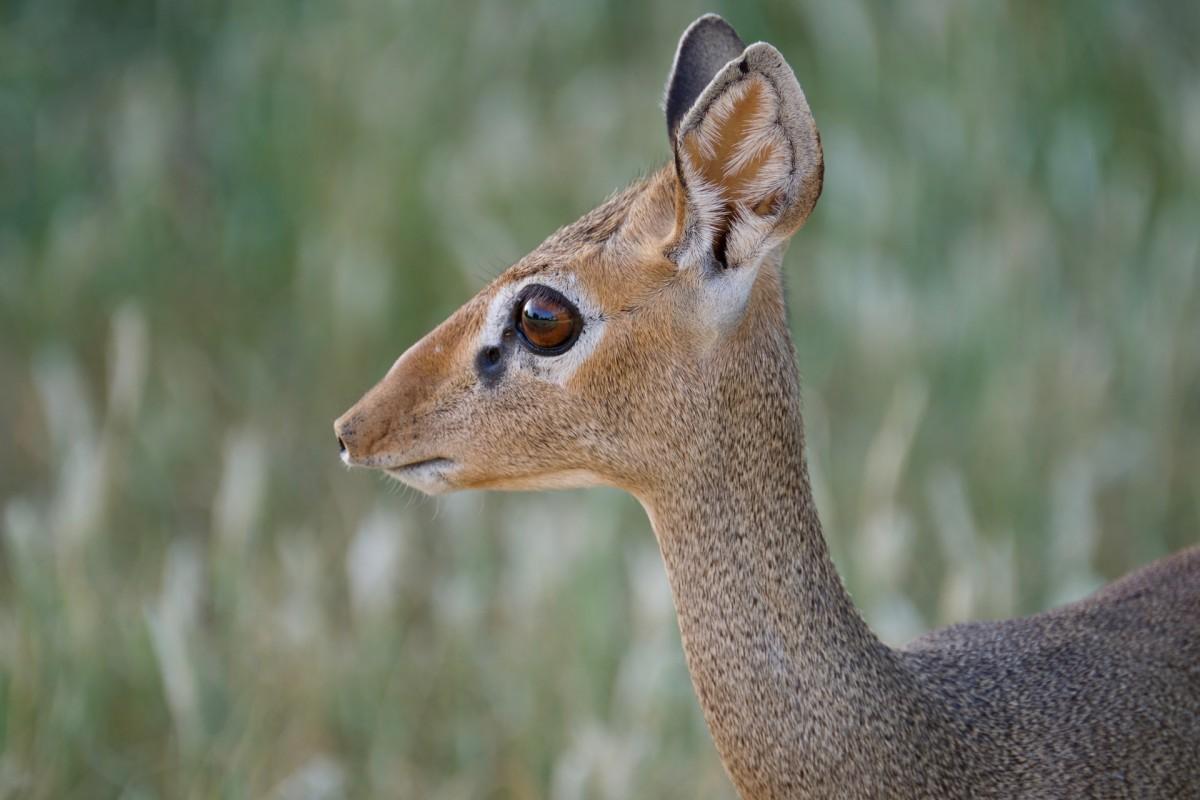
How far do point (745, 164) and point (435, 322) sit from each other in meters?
3.16

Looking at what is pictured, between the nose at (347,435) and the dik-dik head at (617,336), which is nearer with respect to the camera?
the dik-dik head at (617,336)

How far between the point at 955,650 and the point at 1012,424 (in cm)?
199

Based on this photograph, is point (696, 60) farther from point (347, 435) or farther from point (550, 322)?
point (347, 435)

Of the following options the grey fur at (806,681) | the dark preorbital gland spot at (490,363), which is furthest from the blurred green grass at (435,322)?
the dark preorbital gland spot at (490,363)

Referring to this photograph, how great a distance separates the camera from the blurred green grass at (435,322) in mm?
3240

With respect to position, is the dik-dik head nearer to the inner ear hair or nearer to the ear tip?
the inner ear hair

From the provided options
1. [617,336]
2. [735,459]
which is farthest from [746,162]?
[735,459]

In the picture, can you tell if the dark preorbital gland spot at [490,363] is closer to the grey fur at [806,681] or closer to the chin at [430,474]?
the chin at [430,474]

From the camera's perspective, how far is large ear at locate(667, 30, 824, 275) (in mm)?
1911

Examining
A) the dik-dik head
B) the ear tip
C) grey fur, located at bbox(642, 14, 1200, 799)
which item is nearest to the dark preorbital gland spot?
the dik-dik head

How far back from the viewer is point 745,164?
6.59ft

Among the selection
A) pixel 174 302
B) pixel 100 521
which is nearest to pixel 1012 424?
pixel 100 521

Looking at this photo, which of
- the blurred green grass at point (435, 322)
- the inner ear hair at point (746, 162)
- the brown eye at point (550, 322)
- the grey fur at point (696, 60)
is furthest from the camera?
the blurred green grass at point (435, 322)

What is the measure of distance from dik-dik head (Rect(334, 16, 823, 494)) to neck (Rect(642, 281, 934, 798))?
41 mm
